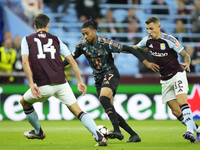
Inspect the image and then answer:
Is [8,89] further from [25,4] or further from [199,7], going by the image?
[199,7]

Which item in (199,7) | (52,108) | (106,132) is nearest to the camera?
(106,132)

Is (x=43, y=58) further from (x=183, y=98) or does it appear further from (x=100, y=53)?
(x=183, y=98)

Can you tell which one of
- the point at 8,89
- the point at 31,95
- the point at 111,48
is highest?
the point at 111,48

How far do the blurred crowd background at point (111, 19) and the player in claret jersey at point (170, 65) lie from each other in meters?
7.87

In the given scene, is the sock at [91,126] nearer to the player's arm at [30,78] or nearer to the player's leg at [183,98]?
the player's arm at [30,78]

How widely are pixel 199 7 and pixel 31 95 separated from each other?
1139 centimetres

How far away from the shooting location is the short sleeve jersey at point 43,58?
17.5 ft

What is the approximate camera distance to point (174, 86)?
253 inches

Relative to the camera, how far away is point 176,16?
16375 mm

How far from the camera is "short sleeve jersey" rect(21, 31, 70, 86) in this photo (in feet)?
17.5

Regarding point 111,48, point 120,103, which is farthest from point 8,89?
point 111,48

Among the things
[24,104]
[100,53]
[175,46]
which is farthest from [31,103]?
[175,46]

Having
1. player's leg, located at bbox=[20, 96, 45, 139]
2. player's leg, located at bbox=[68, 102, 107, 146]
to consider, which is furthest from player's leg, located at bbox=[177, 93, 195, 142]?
Answer: player's leg, located at bbox=[20, 96, 45, 139]

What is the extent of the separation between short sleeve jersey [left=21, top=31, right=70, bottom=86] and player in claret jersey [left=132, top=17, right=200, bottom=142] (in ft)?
6.38
